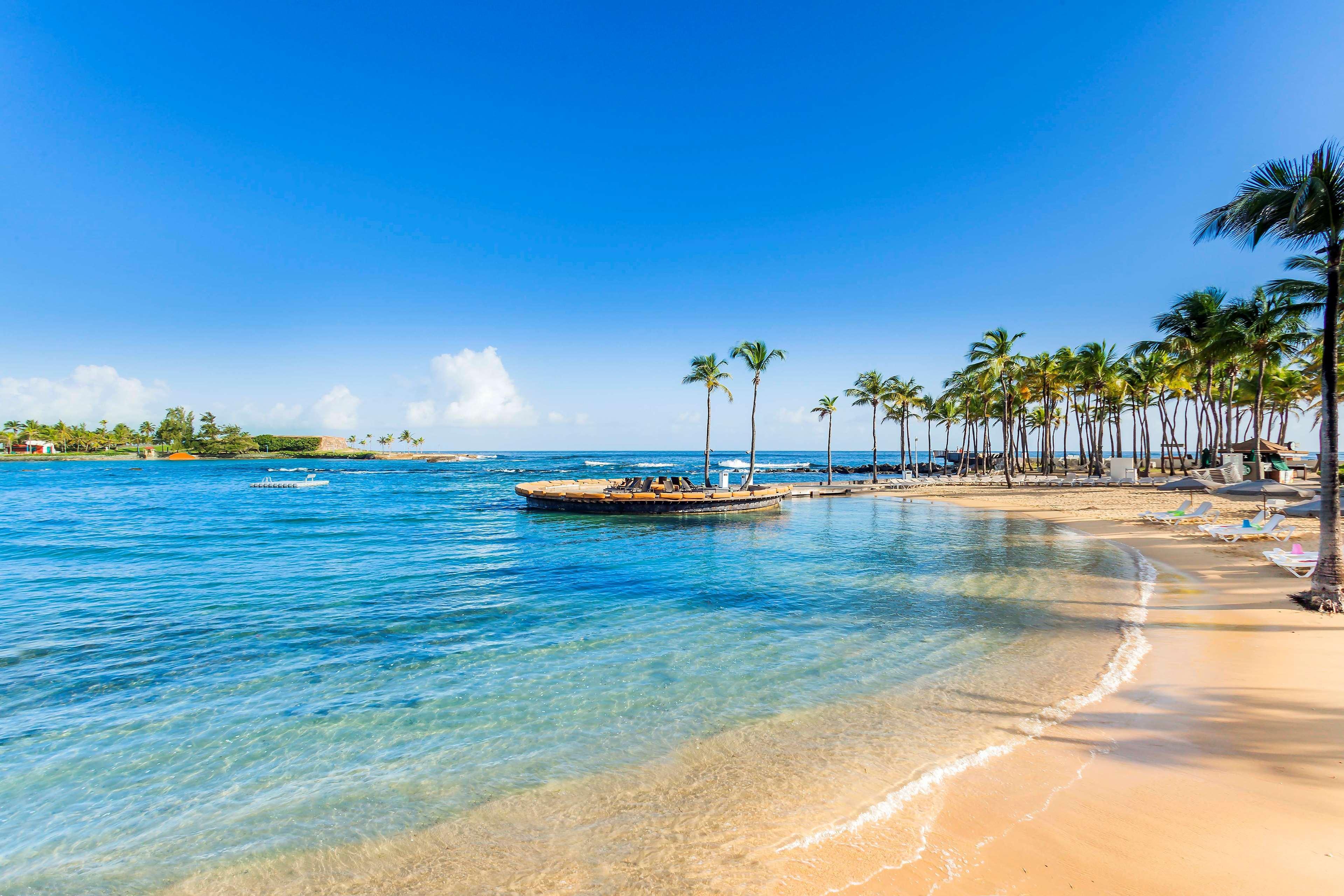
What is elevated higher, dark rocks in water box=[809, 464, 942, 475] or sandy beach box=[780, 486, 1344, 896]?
dark rocks in water box=[809, 464, 942, 475]

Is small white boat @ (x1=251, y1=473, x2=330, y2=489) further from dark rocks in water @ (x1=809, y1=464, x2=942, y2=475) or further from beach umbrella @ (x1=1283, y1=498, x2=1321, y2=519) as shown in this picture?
beach umbrella @ (x1=1283, y1=498, x2=1321, y2=519)

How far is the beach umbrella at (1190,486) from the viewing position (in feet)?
78.2

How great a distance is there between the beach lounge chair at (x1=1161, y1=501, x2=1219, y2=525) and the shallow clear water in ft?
Result: 16.6

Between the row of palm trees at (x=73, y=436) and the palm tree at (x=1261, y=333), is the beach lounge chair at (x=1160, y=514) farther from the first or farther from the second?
the row of palm trees at (x=73, y=436)

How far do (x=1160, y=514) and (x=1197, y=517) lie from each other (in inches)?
103

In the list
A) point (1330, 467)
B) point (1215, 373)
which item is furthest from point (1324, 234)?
point (1215, 373)

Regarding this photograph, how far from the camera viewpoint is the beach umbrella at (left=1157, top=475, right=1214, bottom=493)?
23828 mm

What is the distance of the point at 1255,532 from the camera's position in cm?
1878

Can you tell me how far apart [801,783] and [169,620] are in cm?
1467

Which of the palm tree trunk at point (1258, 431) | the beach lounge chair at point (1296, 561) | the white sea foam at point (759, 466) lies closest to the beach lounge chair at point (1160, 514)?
the palm tree trunk at point (1258, 431)

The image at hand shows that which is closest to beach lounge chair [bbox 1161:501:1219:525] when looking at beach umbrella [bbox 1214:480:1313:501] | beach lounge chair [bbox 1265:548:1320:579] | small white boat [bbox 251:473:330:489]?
beach umbrella [bbox 1214:480:1313:501]

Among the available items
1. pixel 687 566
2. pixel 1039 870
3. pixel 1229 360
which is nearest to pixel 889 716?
pixel 1039 870

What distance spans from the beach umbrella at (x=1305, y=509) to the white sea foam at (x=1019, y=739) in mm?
9804

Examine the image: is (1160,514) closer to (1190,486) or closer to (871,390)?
(1190,486)
